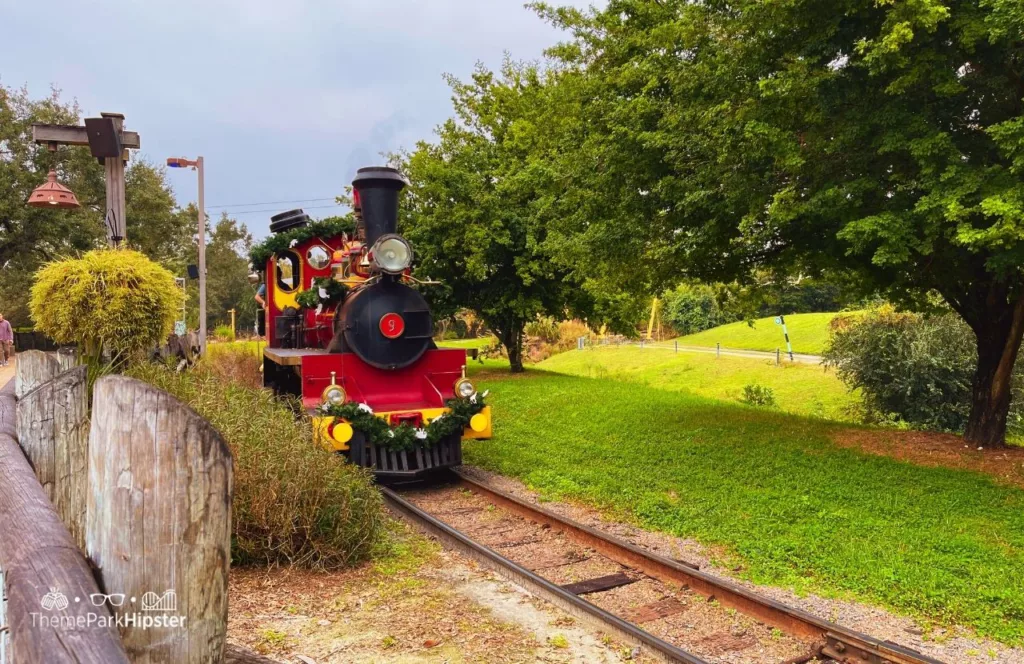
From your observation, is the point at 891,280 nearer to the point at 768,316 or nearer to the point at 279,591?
the point at 279,591

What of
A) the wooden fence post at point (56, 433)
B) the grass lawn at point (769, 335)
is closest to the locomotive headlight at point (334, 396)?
the wooden fence post at point (56, 433)

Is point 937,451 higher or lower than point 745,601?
higher

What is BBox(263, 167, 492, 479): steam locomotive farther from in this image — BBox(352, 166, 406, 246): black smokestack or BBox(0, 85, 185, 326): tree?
BBox(0, 85, 185, 326): tree

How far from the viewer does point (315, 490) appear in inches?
208

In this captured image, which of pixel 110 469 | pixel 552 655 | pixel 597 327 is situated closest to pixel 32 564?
pixel 110 469

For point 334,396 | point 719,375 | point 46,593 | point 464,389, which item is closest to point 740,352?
point 719,375

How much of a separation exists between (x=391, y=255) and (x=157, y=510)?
6.90 m

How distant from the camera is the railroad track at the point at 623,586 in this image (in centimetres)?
401

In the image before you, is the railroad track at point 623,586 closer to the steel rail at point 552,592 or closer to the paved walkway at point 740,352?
the steel rail at point 552,592

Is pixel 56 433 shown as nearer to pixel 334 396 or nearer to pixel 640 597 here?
pixel 640 597

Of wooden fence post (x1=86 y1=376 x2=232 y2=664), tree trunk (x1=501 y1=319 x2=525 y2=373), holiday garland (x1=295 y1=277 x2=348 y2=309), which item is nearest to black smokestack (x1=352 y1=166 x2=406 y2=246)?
holiday garland (x1=295 y1=277 x2=348 y2=309)

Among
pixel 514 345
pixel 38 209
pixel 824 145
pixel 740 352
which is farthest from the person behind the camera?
pixel 740 352

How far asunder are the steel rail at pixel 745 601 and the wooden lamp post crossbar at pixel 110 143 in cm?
587

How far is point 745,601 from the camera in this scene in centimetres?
462
